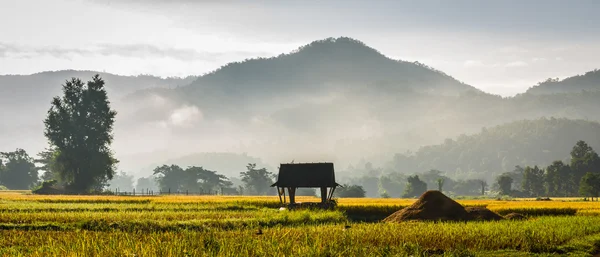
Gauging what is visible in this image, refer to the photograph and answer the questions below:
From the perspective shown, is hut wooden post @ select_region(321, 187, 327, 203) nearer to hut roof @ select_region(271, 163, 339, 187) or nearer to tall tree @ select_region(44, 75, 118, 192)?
hut roof @ select_region(271, 163, 339, 187)

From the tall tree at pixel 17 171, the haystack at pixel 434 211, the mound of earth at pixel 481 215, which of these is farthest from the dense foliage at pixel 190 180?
the mound of earth at pixel 481 215

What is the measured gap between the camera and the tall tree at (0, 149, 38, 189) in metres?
153

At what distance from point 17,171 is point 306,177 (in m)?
122

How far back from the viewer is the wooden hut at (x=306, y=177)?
5834 centimetres

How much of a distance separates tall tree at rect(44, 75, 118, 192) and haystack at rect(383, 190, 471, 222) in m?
76.4

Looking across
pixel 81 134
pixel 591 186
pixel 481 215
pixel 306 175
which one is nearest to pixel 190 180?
pixel 81 134

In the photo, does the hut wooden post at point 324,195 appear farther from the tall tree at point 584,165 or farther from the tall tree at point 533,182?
the tall tree at point 584,165

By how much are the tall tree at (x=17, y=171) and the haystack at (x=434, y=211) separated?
454ft

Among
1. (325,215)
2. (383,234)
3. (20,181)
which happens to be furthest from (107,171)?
(383,234)

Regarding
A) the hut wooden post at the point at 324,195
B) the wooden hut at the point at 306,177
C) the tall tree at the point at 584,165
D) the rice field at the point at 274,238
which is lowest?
the rice field at the point at 274,238

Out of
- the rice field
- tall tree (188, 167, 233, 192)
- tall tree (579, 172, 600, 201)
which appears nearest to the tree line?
tall tree (579, 172, 600, 201)

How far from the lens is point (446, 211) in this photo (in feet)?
133

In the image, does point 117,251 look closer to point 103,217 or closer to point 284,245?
point 284,245

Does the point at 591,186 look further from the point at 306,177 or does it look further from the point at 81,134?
the point at 81,134
